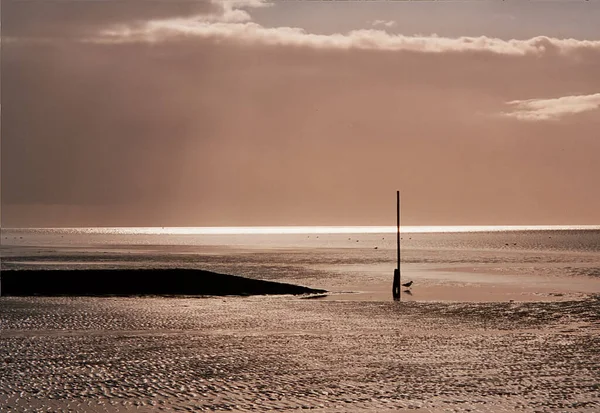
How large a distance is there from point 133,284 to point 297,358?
32234 mm

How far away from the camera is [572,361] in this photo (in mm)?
29000

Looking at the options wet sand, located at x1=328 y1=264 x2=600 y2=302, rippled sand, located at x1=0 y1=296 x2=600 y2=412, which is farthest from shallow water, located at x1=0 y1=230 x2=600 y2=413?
wet sand, located at x1=328 y1=264 x2=600 y2=302

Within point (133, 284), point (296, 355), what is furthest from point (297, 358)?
point (133, 284)

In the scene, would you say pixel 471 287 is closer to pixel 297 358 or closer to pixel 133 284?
pixel 133 284

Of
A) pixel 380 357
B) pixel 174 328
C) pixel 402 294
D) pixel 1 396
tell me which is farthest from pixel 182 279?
pixel 1 396

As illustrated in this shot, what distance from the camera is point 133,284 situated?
5950cm

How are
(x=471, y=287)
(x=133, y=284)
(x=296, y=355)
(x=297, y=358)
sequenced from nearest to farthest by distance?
1. (x=297, y=358)
2. (x=296, y=355)
3. (x=133, y=284)
4. (x=471, y=287)

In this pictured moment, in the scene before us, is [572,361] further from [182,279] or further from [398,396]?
[182,279]

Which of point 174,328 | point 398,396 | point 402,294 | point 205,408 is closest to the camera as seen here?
point 205,408

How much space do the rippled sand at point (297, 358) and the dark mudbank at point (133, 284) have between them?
9.72 meters

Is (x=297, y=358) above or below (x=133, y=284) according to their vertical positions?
below

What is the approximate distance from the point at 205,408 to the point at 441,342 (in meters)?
14.8

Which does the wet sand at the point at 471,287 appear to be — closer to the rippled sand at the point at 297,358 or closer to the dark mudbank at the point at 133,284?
the dark mudbank at the point at 133,284

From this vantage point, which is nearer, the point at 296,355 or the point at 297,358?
the point at 297,358
